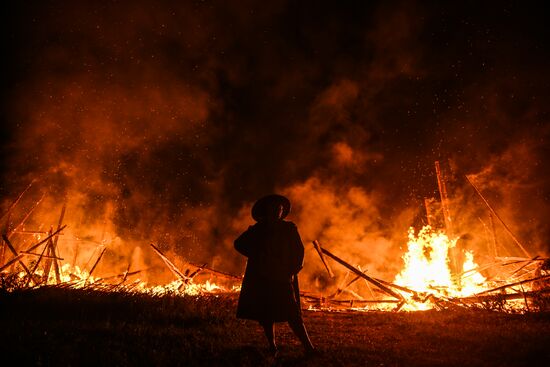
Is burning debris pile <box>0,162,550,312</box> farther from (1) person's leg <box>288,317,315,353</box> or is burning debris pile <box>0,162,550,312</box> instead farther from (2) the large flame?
(1) person's leg <box>288,317,315,353</box>

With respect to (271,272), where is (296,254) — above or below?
above

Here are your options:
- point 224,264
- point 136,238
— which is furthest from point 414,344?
point 136,238

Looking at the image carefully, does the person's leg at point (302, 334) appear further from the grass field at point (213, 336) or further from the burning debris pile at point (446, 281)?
the burning debris pile at point (446, 281)

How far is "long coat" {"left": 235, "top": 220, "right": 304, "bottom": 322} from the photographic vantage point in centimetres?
469

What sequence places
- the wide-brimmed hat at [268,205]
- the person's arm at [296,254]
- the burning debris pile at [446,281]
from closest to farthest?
the person's arm at [296,254], the wide-brimmed hat at [268,205], the burning debris pile at [446,281]

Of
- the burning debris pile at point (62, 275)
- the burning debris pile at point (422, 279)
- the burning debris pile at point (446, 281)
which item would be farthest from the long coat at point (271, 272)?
the burning debris pile at point (446, 281)

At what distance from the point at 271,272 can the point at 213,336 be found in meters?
2.00

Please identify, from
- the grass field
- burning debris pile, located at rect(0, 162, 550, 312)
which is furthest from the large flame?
the grass field

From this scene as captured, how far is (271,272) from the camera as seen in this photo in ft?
15.9

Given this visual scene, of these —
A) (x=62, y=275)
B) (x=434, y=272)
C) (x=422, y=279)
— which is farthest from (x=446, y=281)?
(x=62, y=275)

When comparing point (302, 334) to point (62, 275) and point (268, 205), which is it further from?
point (62, 275)

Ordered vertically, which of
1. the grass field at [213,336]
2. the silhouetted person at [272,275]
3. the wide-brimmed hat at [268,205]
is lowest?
the grass field at [213,336]

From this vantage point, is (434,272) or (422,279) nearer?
(422,279)

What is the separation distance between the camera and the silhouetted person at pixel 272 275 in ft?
15.4
